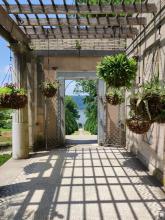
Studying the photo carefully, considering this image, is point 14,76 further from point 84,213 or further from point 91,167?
point 84,213

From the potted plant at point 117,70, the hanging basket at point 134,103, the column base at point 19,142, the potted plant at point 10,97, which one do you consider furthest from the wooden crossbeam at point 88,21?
the hanging basket at point 134,103

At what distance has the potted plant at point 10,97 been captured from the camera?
5973mm

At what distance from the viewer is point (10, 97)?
6047mm

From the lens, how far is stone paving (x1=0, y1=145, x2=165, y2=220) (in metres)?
5.18

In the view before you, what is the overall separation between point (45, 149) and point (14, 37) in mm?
4465

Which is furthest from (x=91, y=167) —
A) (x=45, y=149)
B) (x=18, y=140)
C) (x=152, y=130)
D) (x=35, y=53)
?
(x=35, y=53)

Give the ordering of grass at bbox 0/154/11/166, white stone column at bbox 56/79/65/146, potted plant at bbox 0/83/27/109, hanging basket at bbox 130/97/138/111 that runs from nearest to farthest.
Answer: hanging basket at bbox 130/97/138/111 < potted plant at bbox 0/83/27/109 < grass at bbox 0/154/11/166 < white stone column at bbox 56/79/65/146

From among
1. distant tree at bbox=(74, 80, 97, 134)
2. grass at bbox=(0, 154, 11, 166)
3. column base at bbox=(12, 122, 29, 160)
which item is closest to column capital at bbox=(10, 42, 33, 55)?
column base at bbox=(12, 122, 29, 160)

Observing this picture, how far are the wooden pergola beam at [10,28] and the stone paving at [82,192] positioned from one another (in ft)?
11.8

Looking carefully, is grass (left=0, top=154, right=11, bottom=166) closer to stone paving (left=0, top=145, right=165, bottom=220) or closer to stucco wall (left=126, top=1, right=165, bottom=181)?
stone paving (left=0, top=145, right=165, bottom=220)

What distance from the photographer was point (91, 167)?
8.45 meters

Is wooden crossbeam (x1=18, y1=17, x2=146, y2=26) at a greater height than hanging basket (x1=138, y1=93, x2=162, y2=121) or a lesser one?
greater

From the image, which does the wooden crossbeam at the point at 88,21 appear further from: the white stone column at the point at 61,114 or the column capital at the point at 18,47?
the white stone column at the point at 61,114

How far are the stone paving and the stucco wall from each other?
33cm
